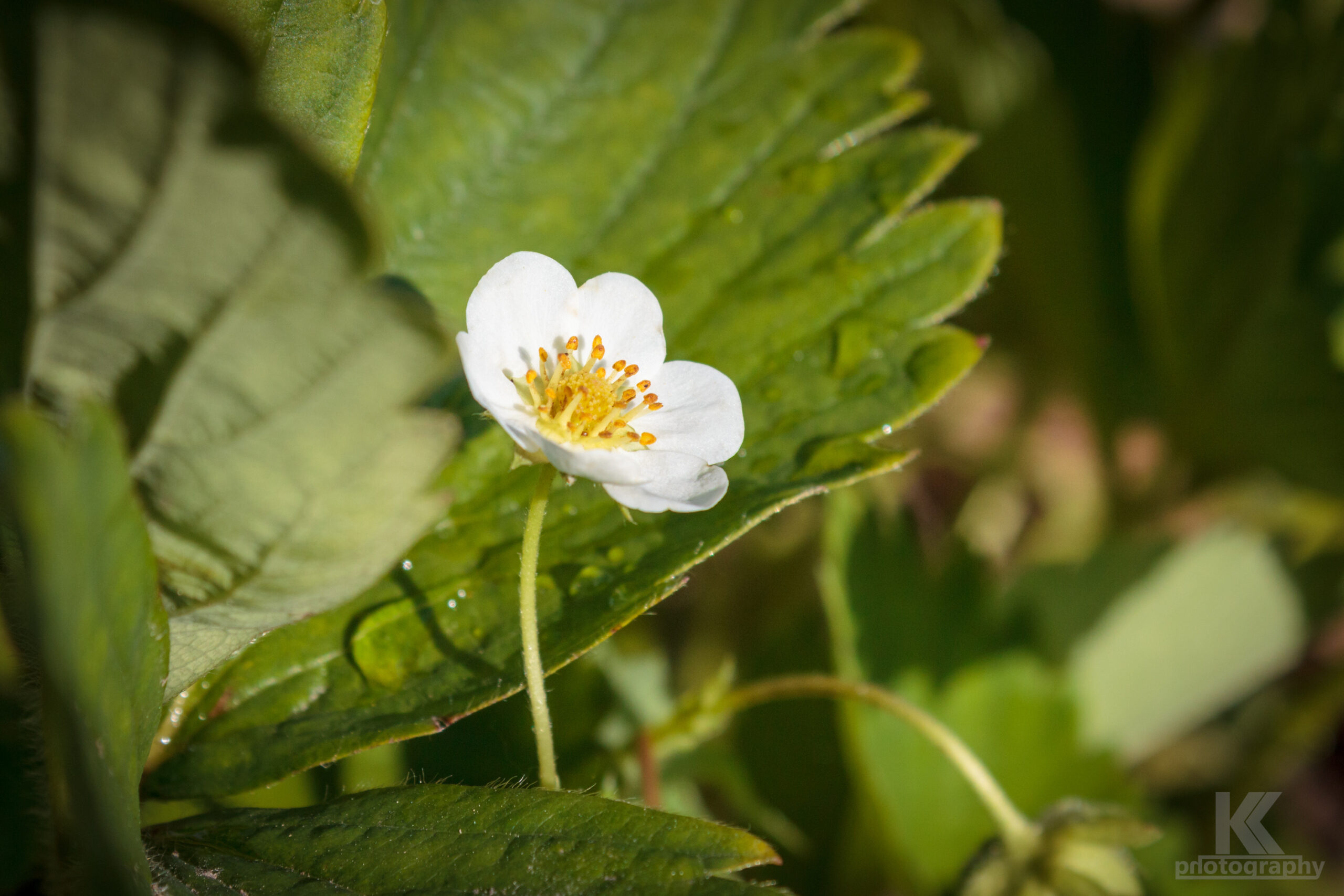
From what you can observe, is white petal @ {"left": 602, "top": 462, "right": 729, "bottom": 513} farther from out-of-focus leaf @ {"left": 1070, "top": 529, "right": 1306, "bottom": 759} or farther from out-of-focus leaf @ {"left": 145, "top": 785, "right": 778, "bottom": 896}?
out-of-focus leaf @ {"left": 1070, "top": 529, "right": 1306, "bottom": 759}

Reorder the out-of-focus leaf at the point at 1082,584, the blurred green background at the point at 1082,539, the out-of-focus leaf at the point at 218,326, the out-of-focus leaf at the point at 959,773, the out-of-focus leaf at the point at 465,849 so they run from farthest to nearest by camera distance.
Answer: the out-of-focus leaf at the point at 1082,584, the blurred green background at the point at 1082,539, the out-of-focus leaf at the point at 959,773, the out-of-focus leaf at the point at 465,849, the out-of-focus leaf at the point at 218,326

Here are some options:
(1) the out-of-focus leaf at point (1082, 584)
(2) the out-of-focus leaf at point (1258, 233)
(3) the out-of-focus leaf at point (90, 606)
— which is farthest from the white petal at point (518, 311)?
(2) the out-of-focus leaf at point (1258, 233)

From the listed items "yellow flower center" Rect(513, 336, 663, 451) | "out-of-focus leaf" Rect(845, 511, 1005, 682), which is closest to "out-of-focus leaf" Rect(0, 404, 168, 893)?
"yellow flower center" Rect(513, 336, 663, 451)

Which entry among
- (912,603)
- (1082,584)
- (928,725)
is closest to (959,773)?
(912,603)

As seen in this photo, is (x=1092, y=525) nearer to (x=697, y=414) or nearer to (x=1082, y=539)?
(x=1082, y=539)

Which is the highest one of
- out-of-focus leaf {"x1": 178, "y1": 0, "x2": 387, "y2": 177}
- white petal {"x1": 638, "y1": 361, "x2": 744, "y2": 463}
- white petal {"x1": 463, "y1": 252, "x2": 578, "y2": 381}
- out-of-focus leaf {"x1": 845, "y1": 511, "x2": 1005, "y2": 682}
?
out-of-focus leaf {"x1": 178, "y1": 0, "x2": 387, "y2": 177}
